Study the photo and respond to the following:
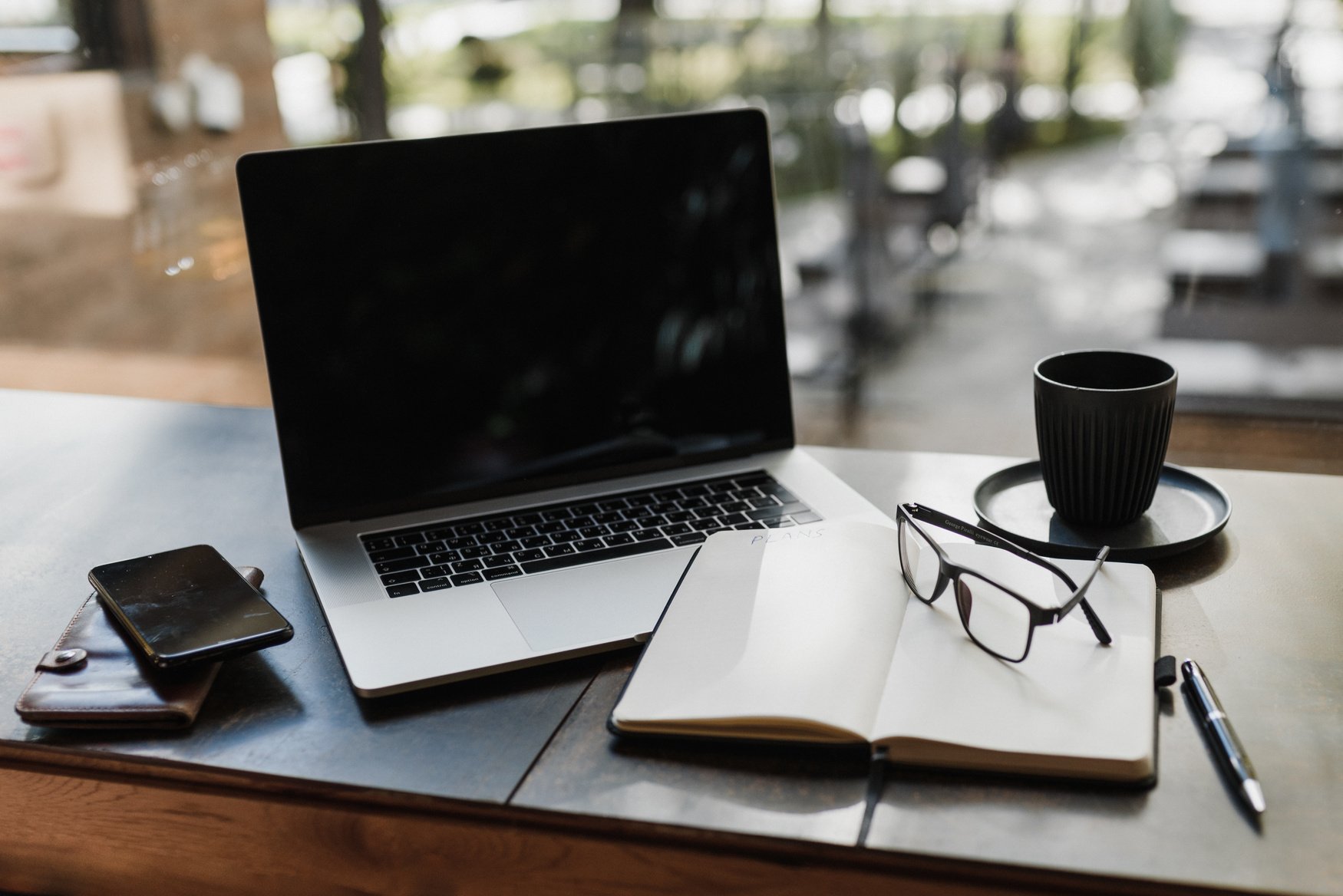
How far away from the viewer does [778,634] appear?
67 cm

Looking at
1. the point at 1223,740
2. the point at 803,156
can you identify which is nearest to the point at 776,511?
the point at 1223,740

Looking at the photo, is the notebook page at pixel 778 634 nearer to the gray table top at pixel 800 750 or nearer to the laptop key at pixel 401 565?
the gray table top at pixel 800 750

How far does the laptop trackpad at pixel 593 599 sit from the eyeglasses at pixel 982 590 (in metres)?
0.16

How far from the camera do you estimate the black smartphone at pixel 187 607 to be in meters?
0.68

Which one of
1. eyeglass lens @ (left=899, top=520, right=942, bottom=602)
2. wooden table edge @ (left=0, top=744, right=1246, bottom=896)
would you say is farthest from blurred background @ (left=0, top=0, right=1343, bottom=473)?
wooden table edge @ (left=0, top=744, right=1246, bottom=896)

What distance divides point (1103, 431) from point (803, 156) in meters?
1.92

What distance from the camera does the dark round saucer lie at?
0.81 metres

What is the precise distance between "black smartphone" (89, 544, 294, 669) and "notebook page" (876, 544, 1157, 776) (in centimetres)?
37

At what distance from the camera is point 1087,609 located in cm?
66

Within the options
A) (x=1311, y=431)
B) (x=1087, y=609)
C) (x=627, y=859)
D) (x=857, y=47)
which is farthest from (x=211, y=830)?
(x=857, y=47)

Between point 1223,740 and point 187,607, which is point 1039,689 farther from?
point 187,607

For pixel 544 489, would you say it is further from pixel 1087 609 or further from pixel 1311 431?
pixel 1311 431

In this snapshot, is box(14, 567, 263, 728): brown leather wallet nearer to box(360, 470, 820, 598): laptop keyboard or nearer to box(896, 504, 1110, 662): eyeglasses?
box(360, 470, 820, 598): laptop keyboard

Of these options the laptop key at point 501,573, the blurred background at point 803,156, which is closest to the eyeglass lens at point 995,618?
the laptop key at point 501,573
